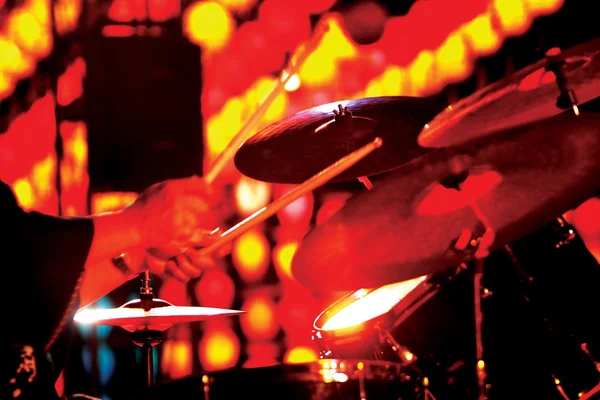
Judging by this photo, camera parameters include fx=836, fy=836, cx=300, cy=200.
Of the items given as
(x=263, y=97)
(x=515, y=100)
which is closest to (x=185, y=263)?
(x=515, y=100)

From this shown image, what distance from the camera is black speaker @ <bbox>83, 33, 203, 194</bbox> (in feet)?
9.37

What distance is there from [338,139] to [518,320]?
0.52 m

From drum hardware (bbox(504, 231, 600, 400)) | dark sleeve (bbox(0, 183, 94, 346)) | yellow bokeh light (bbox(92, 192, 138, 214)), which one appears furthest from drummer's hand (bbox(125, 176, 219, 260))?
yellow bokeh light (bbox(92, 192, 138, 214))

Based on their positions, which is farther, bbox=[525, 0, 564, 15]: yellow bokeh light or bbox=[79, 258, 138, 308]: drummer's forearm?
bbox=[525, 0, 564, 15]: yellow bokeh light

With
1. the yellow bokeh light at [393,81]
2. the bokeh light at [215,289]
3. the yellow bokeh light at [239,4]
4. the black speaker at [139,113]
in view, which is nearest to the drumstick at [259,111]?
A: the black speaker at [139,113]

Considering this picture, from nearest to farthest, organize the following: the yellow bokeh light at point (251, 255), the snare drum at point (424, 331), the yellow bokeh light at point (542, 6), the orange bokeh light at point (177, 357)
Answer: the snare drum at point (424, 331)
the yellow bokeh light at point (542, 6)
the orange bokeh light at point (177, 357)
the yellow bokeh light at point (251, 255)

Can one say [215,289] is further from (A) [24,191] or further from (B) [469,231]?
(B) [469,231]

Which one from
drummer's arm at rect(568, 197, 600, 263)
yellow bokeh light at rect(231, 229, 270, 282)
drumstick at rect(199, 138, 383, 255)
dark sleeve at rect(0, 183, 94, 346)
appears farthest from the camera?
Result: yellow bokeh light at rect(231, 229, 270, 282)

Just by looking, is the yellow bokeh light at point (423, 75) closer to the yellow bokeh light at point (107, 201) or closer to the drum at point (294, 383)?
the yellow bokeh light at point (107, 201)

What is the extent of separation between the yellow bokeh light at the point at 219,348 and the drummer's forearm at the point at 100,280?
1.56 meters

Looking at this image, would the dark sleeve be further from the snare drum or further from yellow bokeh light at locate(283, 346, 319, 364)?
yellow bokeh light at locate(283, 346, 319, 364)

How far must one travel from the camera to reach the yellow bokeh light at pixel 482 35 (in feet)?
9.77

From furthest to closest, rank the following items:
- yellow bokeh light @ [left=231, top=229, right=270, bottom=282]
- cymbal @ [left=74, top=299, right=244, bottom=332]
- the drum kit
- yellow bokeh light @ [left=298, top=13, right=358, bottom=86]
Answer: yellow bokeh light @ [left=298, top=13, right=358, bottom=86]
yellow bokeh light @ [left=231, top=229, right=270, bottom=282]
cymbal @ [left=74, top=299, right=244, bottom=332]
the drum kit

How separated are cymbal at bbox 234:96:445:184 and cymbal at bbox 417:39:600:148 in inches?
13.1
